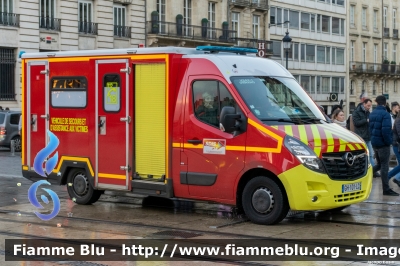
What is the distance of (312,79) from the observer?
70062mm

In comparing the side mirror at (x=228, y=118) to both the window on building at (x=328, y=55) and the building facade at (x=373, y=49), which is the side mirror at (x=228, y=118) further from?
the building facade at (x=373, y=49)

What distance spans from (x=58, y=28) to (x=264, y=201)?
1293 inches

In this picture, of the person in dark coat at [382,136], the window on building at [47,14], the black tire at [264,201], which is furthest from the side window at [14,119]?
the black tire at [264,201]

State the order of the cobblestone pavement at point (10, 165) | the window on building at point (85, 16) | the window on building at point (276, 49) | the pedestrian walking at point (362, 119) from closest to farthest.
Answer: the pedestrian walking at point (362, 119) < the cobblestone pavement at point (10, 165) < the window on building at point (85, 16) < the window on building at point (276, 49)

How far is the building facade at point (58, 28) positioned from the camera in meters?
40.1

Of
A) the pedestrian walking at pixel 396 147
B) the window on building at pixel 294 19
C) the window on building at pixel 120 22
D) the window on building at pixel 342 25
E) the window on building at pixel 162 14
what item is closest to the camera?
the pedestrian walking at pixel 396 147

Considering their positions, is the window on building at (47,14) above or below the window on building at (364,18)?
below

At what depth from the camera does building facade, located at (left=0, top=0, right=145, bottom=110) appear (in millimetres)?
40094

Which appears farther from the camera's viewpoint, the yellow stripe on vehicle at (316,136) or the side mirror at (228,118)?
the side mirror at (228,118)

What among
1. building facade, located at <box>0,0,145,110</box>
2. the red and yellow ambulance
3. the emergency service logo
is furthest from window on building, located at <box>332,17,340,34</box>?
the emergency service logo

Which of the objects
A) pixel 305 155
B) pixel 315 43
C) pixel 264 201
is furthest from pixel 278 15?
pixel 305 155

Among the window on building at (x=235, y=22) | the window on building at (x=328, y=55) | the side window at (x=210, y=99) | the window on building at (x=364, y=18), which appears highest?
the window on building at (x=364, y=18)

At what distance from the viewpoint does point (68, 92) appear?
45.9 feet

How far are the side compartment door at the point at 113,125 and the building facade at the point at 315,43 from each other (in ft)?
169
